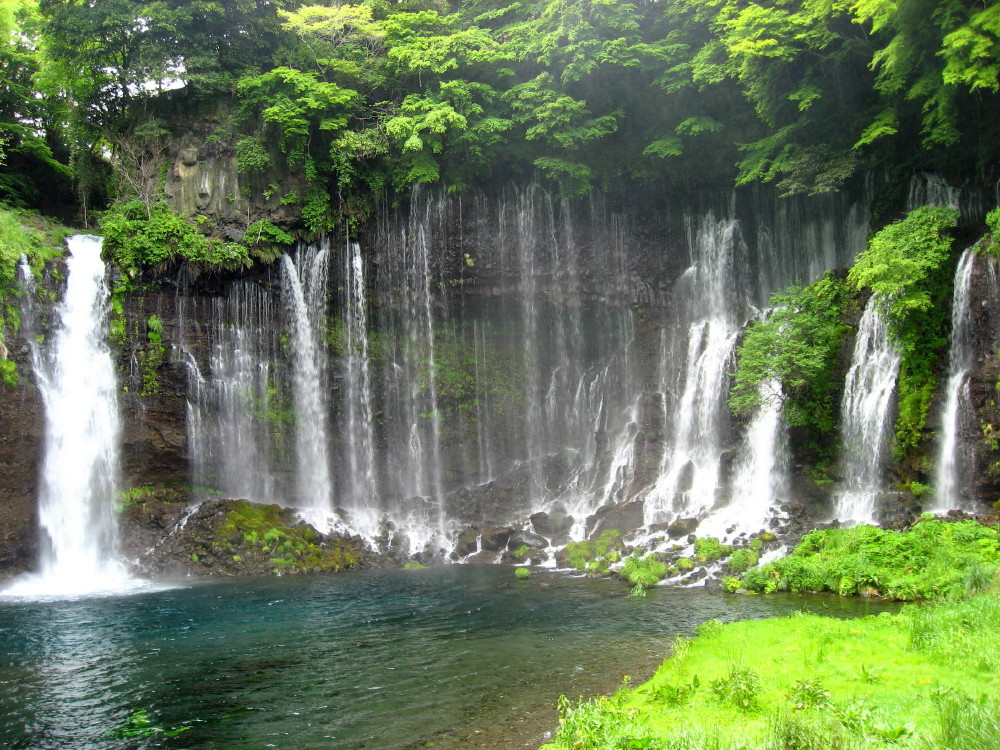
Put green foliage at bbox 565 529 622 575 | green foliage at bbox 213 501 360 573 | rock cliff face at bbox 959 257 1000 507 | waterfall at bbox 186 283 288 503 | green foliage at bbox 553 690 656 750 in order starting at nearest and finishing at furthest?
1. green foliage at bbox 553 690 656 750
2. rock cliff face at bbox 959 257 1000 507
3. green foliage at bbox 565 529 622 575
4. green foliage at bbox 213 501 360 573
5. waterfall at bbox 186 283 288 503

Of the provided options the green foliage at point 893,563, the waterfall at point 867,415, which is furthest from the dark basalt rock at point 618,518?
the green foliage at point 893,563

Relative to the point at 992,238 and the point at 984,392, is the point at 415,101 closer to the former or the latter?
the point at 992,238

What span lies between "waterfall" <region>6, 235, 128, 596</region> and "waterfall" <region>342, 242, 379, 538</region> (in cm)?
776

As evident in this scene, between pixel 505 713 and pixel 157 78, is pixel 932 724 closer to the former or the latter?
pixel 505 713

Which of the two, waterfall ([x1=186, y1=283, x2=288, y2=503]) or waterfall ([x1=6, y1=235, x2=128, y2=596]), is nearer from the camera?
waterfall ([x1=6, y1=235, x2=128, y2=596])

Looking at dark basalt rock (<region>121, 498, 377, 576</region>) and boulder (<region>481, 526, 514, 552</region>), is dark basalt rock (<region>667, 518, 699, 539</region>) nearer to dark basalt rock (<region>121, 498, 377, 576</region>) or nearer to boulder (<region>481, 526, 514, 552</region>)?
boulder (<region>481, 526, 514, 552</region>)

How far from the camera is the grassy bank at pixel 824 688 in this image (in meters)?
5.35

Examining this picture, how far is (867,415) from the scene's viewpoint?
19234 millimetres

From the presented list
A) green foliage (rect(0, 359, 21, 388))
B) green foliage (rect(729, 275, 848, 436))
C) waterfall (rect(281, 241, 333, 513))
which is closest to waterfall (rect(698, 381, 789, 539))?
green foliage (rect(729, 275, 848, 436))

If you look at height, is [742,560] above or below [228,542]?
above

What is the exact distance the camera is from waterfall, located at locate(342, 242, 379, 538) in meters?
26.8

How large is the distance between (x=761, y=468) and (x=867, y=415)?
333 centimetres

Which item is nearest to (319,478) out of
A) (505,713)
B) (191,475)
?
(191,475)

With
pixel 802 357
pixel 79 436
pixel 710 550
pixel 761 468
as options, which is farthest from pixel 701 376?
pixel 79 436
